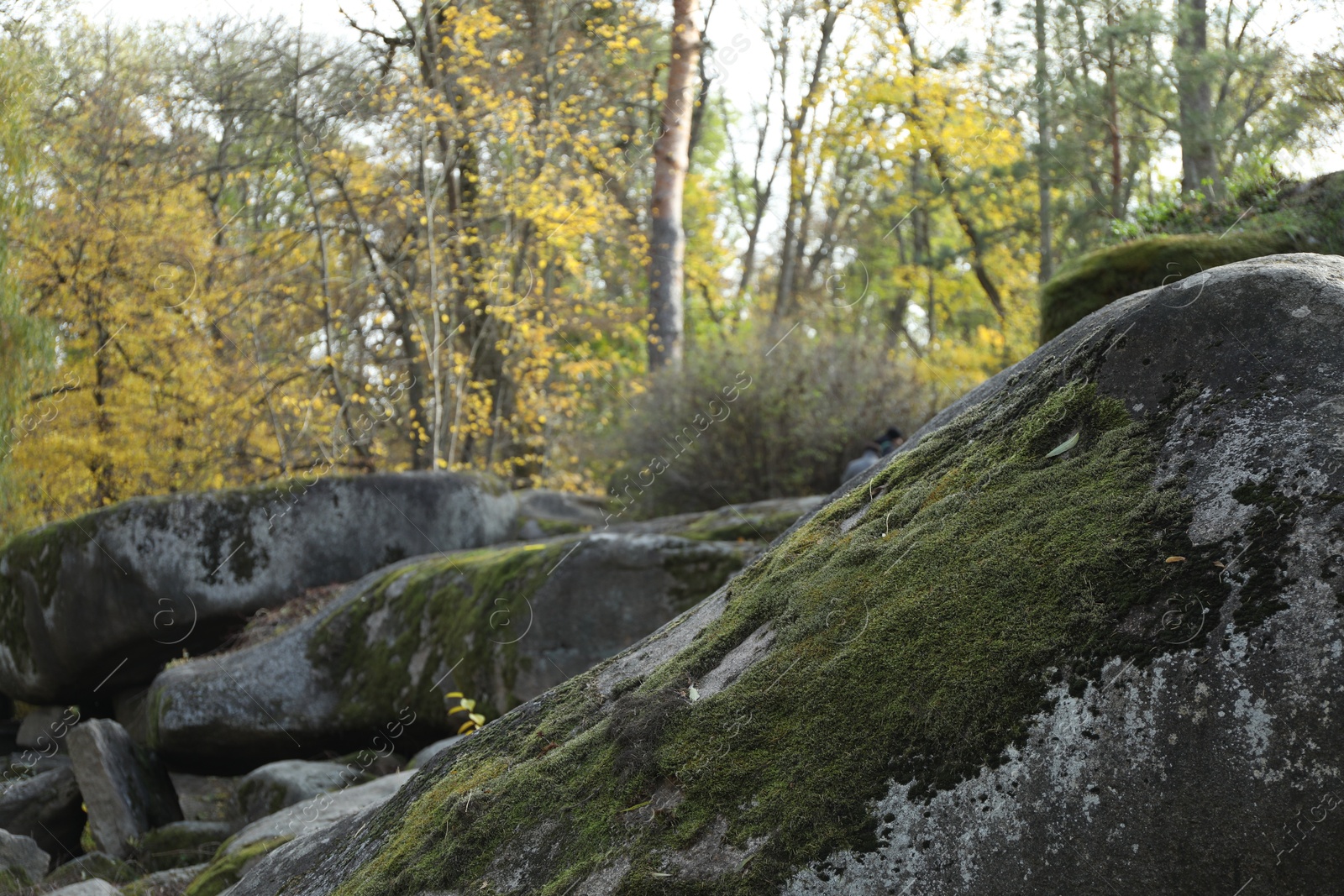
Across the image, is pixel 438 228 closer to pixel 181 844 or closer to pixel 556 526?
pixel 556 526

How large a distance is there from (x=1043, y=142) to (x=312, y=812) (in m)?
13.0

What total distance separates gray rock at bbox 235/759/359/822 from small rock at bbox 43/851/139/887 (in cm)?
70

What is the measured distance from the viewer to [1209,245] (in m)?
5.21

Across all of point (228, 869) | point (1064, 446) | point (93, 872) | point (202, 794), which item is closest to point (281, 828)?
point (228, 869)

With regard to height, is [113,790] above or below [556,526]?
below

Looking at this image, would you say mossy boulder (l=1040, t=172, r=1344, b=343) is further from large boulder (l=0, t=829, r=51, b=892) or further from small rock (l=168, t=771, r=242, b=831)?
large boulder (l=0, t=829, r=51, b=892)

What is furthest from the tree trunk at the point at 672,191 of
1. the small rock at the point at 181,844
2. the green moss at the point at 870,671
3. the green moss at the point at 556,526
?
the green moss at the point at 870,671

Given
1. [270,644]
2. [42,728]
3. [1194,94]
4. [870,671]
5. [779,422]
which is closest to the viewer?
[870,671]

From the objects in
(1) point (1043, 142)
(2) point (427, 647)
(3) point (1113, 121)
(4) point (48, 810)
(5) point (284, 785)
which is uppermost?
(1) point (1043, 142)

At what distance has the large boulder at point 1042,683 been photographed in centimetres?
186

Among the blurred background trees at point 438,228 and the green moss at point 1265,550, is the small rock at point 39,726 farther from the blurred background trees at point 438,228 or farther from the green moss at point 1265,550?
the green moss at point 1265,550

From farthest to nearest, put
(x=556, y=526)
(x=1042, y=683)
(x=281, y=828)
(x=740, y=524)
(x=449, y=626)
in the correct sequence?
(x=556, y=526)
(x=449, y=626)
(x=740, y=524)
(x=281, y=828)
(x=1042, y=683)

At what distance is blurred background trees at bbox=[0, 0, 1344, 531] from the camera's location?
11.6 m

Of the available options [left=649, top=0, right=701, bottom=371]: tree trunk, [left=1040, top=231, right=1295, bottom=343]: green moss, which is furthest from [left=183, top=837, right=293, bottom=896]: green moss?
[left=649, top=0, right=701, bottom=371]: tree trunk
